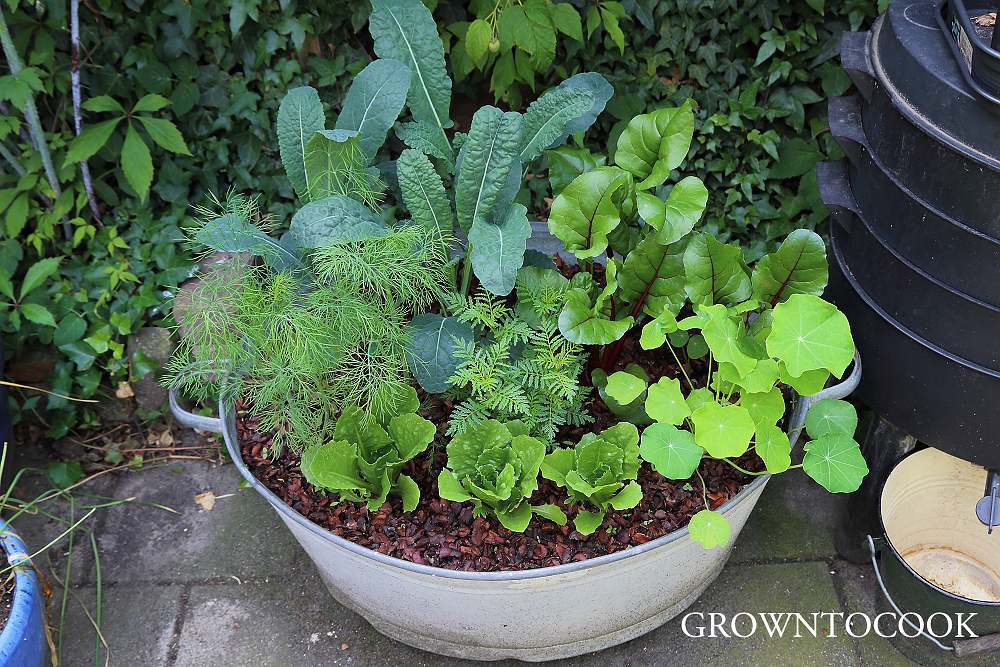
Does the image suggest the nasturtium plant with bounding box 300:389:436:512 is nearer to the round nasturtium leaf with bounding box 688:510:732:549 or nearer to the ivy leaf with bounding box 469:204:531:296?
the ivy leaf with bounding box 469:204:531:296

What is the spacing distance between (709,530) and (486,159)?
952mm

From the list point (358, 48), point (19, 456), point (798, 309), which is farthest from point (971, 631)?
point (19, 456)

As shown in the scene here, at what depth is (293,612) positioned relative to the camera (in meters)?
2.30

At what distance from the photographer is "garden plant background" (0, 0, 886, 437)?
258 cm

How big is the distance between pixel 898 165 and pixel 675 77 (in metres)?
1.18

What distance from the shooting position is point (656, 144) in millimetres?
1985

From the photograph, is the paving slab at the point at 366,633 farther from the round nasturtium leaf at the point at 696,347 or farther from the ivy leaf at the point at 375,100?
the ivy leaf at the point at 375,100

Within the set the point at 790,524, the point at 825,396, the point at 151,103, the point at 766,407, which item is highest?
the point at 151,103

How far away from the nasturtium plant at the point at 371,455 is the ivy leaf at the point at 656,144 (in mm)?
739

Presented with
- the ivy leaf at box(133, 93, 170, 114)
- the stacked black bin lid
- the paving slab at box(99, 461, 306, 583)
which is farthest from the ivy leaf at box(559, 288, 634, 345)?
the ivy leaf at box(133, 93, 170, 114)

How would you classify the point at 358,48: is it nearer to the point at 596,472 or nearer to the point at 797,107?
the point at 797,107

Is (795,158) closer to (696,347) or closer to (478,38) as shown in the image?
(696,347)

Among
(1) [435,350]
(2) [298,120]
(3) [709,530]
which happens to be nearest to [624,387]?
(3) [709,530]

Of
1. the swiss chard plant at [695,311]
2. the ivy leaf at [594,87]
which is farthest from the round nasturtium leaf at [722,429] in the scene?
the ivy leaf at [594,87]
